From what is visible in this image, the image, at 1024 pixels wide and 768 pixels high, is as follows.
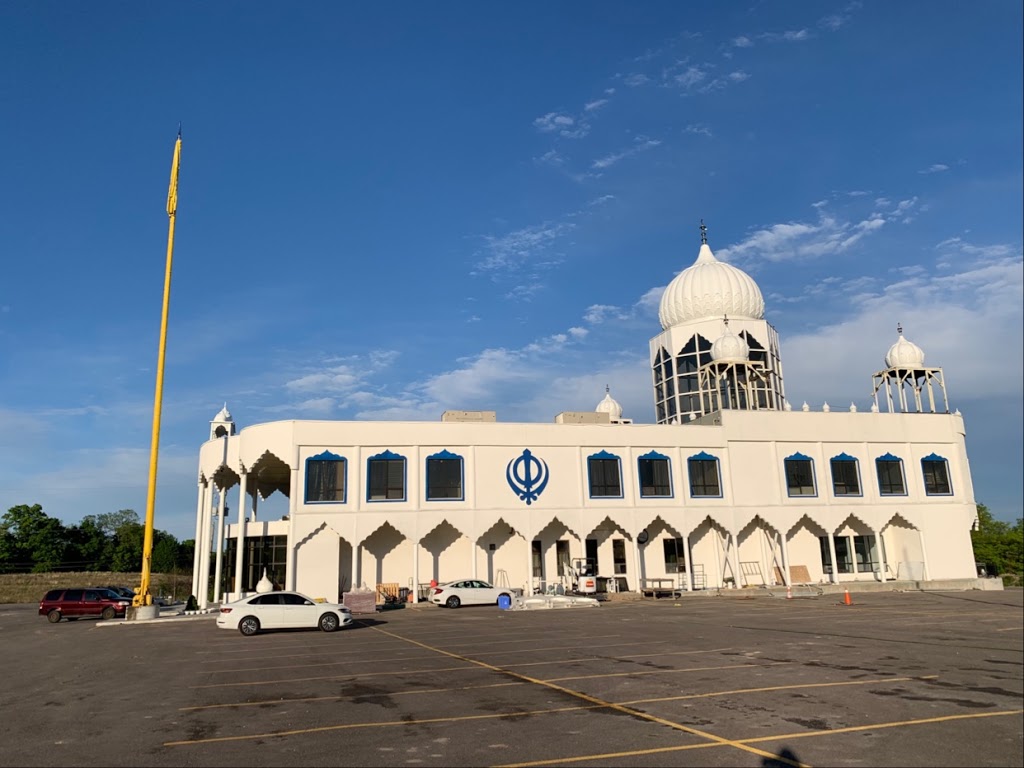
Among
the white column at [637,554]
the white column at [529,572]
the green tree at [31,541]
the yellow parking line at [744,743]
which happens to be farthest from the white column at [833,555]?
the green tree at [31,541]

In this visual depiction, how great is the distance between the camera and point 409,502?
3925 cm

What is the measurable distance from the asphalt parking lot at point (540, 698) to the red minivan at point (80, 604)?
14.4m

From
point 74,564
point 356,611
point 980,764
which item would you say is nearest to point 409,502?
point 356,611

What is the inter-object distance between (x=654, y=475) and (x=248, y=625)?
25502 millimetres

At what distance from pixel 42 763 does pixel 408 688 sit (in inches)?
230

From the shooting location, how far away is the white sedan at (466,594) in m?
36.0

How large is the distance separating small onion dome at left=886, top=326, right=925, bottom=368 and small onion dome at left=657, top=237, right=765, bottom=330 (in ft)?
40.1

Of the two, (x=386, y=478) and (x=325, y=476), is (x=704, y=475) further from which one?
(x=325, y=476)

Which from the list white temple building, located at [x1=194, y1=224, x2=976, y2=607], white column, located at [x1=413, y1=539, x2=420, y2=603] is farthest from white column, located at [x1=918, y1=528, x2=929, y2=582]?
white column, located at [x1=413, y1=539, x2=420, y2=603]

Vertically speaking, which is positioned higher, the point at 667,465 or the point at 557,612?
the point at 667,465

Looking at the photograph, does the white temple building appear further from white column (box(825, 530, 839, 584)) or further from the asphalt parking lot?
the asphalt parking lot

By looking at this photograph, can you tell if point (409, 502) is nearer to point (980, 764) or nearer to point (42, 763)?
point (42, 763)

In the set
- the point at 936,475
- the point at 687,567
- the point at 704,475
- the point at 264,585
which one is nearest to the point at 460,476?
the point at 264,585

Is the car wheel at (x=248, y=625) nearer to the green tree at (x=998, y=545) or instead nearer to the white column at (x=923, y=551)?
the green tree at (x=998, y=545)
